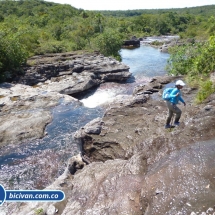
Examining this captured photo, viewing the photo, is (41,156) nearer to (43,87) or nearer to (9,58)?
(43,87)

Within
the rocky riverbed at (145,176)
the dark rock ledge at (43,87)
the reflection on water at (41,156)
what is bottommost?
the reflection on water at (41,156)

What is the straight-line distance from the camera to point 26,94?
27156 millimetres

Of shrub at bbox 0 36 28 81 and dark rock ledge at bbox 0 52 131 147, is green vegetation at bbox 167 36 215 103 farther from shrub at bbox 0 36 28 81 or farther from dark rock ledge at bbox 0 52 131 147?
shrub at bbox 0 36 28 81

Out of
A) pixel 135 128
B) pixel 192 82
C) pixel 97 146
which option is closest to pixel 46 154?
pixel 97 146

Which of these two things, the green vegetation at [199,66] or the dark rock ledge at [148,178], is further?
the green vegetation at [199,66]

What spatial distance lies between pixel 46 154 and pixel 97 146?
5.26m

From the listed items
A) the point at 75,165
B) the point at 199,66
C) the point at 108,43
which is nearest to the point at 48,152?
the point at 75,165

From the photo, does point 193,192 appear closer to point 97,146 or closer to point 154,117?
point 97,146

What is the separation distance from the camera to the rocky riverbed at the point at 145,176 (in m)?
6.86

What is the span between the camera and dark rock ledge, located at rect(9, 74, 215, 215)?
22.4 feet

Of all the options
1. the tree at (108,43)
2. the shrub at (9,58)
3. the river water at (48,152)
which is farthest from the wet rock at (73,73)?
the tree at (108,43)

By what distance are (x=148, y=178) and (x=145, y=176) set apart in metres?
0.25

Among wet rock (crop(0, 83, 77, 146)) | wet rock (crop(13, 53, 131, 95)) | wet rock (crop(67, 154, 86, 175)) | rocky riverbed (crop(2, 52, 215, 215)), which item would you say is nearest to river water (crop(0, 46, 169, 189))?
wet rock (crop(0, 83, 77, 146))

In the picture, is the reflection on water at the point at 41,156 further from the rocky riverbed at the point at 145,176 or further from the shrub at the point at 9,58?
the shrub at the point at 9,58
